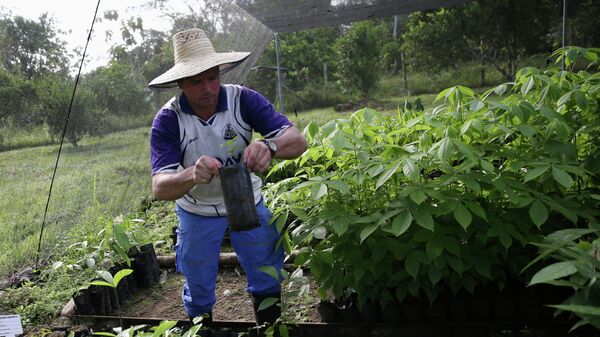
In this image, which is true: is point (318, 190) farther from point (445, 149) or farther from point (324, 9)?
point (324, 9)

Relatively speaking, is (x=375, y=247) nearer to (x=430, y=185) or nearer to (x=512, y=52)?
(x=430, y=185)

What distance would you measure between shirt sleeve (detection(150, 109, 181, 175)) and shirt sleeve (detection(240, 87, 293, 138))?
0.32 m

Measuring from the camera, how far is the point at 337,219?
1.98m

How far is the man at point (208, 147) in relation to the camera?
2205 millimetres

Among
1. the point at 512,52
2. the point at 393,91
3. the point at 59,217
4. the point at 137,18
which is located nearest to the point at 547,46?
the point at 512,52

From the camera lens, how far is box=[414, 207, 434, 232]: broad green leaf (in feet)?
5.89

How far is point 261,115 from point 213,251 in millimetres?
677

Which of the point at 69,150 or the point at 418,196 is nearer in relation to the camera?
the point at 418,196

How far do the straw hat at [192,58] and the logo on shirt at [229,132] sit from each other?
0.27 meters

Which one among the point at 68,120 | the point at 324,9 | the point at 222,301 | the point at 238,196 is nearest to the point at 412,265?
the point at 238,196

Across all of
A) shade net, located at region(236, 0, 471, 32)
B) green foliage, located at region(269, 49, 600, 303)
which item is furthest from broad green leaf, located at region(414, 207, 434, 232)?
shade net, located at region(236, 0, 471, 32)

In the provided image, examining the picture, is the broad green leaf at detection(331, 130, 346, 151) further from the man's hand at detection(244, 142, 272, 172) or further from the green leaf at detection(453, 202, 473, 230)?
the green leaf at detection(453, 202, 473, 230)

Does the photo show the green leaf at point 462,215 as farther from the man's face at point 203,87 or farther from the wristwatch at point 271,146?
the man's face at point 203,87

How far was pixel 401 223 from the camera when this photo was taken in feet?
5.99
